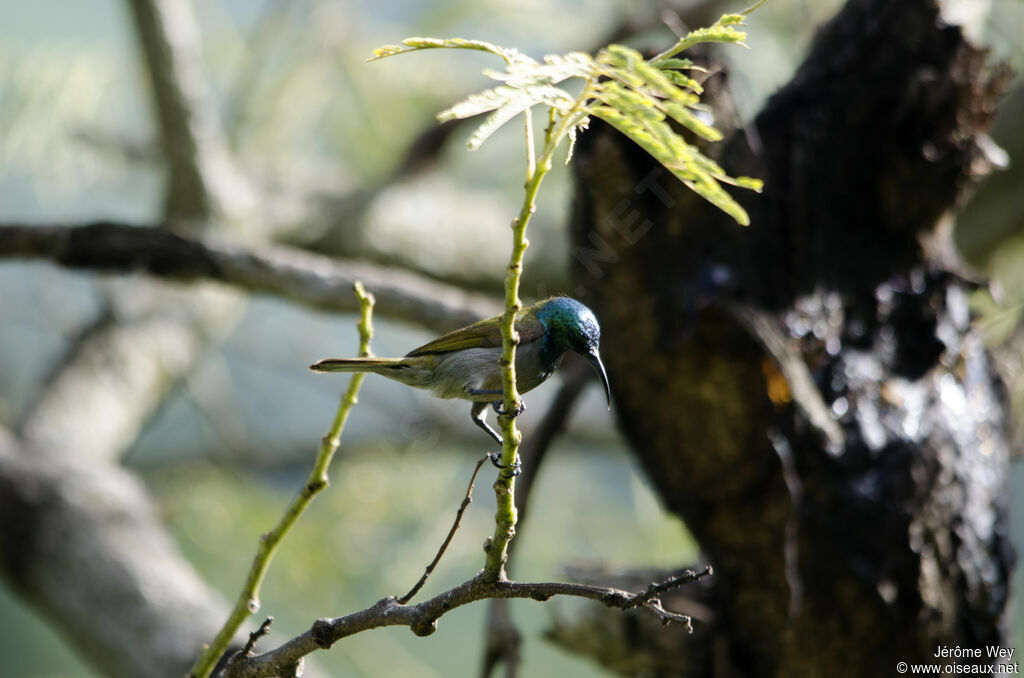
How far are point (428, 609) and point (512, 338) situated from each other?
0.79 feet

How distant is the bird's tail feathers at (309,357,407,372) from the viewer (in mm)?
880

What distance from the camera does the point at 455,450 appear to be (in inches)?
161

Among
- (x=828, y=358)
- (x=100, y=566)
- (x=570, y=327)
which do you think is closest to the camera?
(x=570, y=327)

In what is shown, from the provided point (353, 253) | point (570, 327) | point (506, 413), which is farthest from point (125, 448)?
point (506, 413)

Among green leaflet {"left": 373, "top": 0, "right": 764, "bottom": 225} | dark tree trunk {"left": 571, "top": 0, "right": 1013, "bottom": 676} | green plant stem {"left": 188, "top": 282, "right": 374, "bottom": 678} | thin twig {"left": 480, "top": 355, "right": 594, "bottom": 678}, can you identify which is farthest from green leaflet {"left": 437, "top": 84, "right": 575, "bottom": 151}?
thin twig {"left": 480, "top": 355, "right": 594, "bottom": 678}

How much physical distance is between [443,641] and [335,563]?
1.51m

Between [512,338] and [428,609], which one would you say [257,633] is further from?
[512,338]

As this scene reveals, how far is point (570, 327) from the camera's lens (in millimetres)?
835

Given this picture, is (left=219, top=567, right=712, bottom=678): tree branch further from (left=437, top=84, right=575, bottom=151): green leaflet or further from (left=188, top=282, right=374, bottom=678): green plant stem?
(left=437, top=84, right=575, bottom=151): green leaflet

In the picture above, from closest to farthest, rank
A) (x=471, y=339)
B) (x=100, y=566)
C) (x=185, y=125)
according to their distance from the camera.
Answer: (x=471, y=339), (x=100, y=566), (x=185, y=125)

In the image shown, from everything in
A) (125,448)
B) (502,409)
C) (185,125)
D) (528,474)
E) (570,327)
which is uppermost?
(185,125)

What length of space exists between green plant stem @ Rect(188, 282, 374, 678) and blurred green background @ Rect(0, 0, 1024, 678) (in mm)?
1965

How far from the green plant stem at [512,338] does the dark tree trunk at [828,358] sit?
2.57 ft

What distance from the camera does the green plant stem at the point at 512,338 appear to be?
1.89 ft
